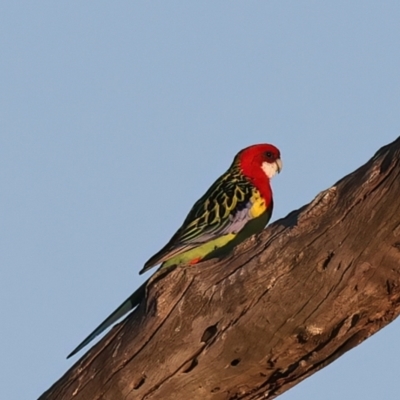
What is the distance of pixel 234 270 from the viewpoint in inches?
206

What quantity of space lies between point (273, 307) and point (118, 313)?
5.90 feet

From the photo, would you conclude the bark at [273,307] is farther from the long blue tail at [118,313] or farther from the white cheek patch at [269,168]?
the white cheek patch at [269,168]

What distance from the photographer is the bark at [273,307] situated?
485 centimetres

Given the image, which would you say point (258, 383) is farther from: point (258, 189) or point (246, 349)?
point (258, 189)

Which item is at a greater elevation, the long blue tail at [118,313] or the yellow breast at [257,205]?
the yellow breast at [257,205]

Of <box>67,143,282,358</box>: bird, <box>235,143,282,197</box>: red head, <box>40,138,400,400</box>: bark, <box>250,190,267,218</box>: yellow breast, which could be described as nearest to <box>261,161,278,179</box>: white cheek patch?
<box>235,143,282,197</box>: red head

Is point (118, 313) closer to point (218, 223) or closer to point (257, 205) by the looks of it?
point (218, 223)

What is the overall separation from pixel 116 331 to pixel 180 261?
184 centimetres

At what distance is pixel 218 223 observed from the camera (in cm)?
745

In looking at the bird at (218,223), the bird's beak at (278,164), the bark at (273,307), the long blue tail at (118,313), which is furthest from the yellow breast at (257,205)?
the bark at (273,307)

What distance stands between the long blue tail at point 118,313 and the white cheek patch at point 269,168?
2.95m

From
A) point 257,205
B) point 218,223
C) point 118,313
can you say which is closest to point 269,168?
point 257,205

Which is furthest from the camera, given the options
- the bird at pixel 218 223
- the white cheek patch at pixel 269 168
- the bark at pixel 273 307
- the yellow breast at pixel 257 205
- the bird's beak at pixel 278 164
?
the bird's beak at pixel 278 164

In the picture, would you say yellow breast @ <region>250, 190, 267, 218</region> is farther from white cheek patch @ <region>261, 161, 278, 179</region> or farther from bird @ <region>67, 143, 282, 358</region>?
white cheek patch @ <region>261, 161, 278, 179</region>
